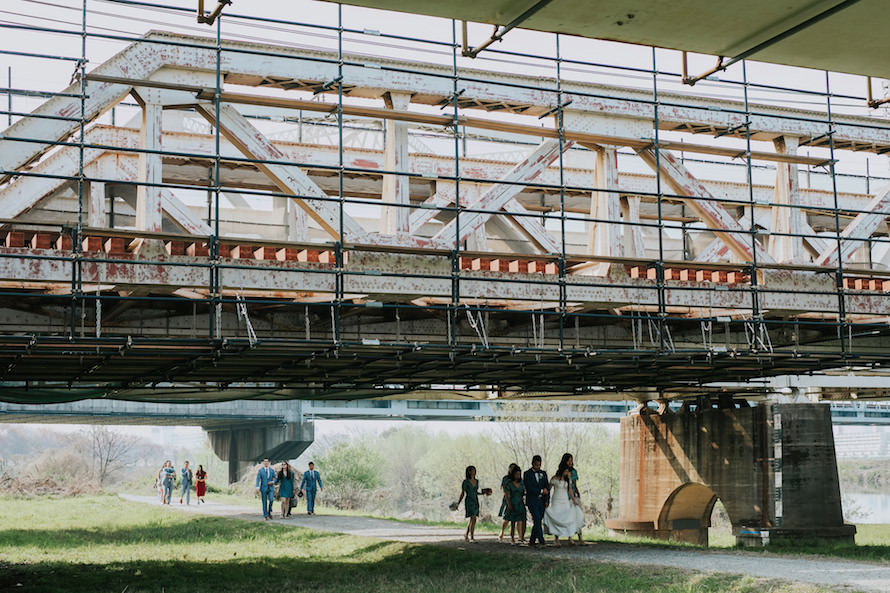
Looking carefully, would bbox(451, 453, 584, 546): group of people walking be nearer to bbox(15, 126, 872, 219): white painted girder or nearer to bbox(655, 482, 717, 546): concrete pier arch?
bbox(15, 126, 872, 219): white painted girder

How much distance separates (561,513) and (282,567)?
5.21m

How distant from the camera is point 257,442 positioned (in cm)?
6562

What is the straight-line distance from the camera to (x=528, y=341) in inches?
696

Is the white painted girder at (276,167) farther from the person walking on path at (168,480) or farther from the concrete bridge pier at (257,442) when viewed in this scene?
the concrete bridge pier at (257,442)

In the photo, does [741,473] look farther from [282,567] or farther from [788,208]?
[282,567]

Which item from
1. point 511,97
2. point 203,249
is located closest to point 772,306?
point 511,97

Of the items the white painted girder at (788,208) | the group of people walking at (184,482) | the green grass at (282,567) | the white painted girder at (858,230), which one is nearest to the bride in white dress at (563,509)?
the green grass at (282,567)

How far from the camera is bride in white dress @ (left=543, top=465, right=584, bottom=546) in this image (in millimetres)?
19834

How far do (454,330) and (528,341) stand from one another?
254 cm

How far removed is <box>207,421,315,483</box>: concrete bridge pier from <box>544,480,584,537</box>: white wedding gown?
41289 mm

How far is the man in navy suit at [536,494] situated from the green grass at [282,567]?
1.20 metres

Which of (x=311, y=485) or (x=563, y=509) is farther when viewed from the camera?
(x=311, y=485)

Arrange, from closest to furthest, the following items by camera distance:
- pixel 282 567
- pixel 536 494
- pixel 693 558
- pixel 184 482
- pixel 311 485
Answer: pixel 693 558 → pixel 282 567 → pixel 536 494 → pixel 311 485 → pixel 184 482

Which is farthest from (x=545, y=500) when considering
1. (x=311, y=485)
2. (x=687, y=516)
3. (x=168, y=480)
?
(x=168, y=480)
